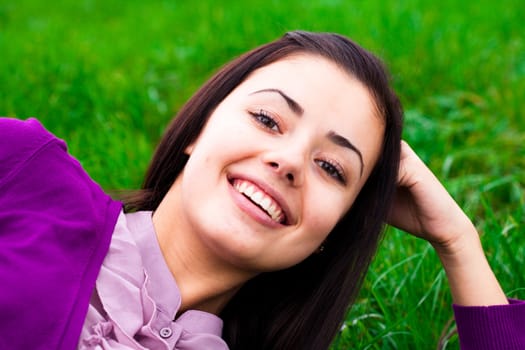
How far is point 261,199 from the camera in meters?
1.85

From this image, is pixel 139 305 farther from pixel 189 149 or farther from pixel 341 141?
pixel 341 141

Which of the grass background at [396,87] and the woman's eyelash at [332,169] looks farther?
the grass background at [396,87]

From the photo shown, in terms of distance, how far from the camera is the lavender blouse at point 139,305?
1.71 m

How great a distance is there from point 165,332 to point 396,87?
8.87ft

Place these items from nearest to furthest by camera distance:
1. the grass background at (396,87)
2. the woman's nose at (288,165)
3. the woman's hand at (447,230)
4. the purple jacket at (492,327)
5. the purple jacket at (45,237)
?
the purple jacket at (45,237) < the woman's nose at (288,165) < the purple jacket at (492,327) < the woman's hand at (447,230) < the grass background at (396,87)

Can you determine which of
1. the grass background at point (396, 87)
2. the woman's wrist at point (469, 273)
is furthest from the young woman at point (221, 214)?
the grass background at point (396, 87)

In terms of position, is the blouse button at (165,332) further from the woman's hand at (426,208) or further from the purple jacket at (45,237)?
the woman's hand at (426,208)

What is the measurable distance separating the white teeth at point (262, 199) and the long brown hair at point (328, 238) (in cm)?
37

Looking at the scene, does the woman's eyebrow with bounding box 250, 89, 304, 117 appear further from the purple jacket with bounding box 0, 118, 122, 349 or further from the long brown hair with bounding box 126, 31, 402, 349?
the purple jacket with bounding box 0, 118, 122, 349

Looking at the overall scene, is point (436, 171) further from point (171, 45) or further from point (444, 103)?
point (171, 45)

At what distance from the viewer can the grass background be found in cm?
252

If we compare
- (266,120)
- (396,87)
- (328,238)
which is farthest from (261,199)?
(396,87)

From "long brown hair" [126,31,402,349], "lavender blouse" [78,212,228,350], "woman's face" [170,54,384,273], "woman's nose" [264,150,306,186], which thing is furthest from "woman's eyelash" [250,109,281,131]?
"lavender blouse" [78,212,228,350]

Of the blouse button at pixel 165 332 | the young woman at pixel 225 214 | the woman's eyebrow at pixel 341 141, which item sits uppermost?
the woman's eyebrow at pixel 341 141
